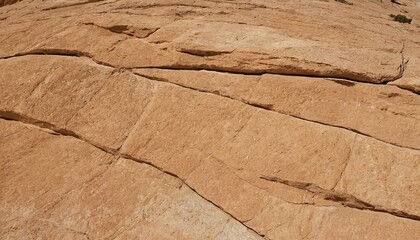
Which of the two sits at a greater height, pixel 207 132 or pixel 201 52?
pixel 201 52

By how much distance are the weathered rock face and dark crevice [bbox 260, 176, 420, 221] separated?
2 cm

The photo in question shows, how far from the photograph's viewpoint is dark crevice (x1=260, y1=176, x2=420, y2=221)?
6746mm

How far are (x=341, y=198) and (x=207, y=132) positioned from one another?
296 cm

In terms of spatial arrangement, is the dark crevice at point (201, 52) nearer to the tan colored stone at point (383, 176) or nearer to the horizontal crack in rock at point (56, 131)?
the horizontal crack in rock at point (56, 131)

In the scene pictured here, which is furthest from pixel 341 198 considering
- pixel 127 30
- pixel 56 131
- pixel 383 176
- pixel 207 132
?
pixel 127 30

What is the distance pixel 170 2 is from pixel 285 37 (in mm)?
4094

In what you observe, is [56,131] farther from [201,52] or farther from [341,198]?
[341,198]

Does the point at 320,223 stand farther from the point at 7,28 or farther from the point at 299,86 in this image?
the point at 7,28

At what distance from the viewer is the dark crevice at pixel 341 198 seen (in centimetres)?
675

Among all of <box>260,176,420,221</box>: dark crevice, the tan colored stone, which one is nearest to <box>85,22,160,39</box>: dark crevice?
<box>260,176,420,221</box>: dark crevice

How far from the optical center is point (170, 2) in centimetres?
1175

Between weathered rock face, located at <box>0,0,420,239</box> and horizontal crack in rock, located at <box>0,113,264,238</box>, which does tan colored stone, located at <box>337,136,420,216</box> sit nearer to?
weathered rock face, located at <box>0,0,420,239</box>

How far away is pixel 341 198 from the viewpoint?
7016mm

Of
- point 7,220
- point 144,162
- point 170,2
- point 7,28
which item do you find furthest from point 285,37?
point 7,28
